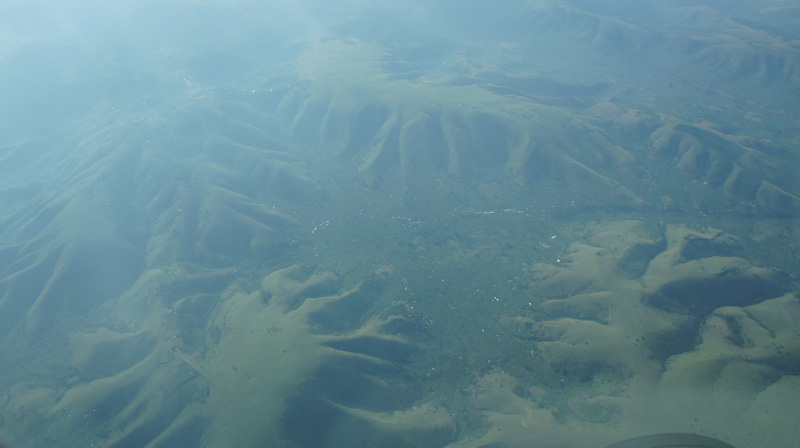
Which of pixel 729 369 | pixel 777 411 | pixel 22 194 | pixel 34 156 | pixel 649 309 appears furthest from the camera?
pixel 34 156

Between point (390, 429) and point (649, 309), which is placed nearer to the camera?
point (390, 429)

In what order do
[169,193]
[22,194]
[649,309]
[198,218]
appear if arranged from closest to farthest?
1. [649,309]
2. [198,218]
3. [169,193]
4. [22,194]

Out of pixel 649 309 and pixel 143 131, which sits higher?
pixel 143 131

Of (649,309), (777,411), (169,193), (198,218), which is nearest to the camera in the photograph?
(777,411)

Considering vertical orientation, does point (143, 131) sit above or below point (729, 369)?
above

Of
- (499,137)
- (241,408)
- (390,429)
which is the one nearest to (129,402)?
(241,408)

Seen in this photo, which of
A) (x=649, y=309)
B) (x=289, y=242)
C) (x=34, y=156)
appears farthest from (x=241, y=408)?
(x=34, y=156)

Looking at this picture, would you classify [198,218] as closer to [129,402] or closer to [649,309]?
[129,402]

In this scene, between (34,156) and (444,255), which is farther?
(34,156)

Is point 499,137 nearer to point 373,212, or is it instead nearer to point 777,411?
point 373,212

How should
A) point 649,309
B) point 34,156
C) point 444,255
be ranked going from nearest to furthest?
point 649,309 < point 444,255 < point 34,156
